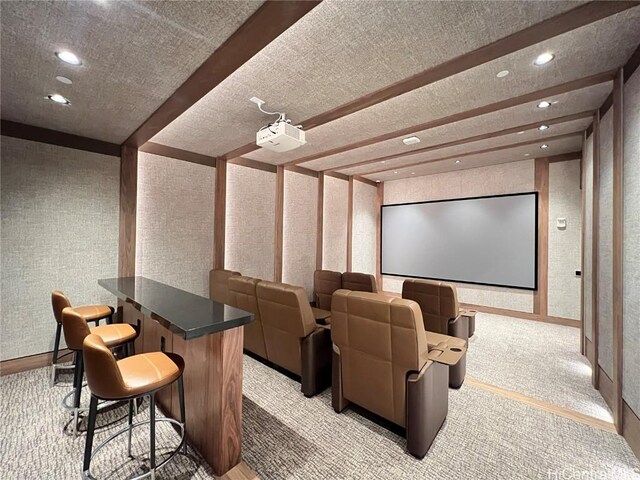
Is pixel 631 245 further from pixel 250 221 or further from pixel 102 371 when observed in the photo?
pixel 250 221

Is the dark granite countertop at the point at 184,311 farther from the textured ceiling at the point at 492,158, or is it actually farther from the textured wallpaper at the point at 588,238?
the textured ceiling at the point at 492,158

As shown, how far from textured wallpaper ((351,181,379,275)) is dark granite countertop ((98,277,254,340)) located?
4688 mm

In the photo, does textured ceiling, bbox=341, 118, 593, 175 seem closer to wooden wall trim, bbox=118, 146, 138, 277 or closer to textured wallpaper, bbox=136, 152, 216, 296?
textured wallpaper, bbox=136, 152, 216, 296

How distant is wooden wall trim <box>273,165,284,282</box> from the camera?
16.3ft

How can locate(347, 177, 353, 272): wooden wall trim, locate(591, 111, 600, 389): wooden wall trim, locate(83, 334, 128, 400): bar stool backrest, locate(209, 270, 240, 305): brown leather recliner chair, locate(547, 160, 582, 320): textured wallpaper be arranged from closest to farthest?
locate(83, 334, 128, 400): bar stool backrest
locate(591, 111, 600, 389): wooden wall trim
locate(209, 270, 240, 305): brown leather recliner chair
locate(547, 160, 582, 320): textured wallpaper
locate(347, 177, 353, 272): wooden wall trim

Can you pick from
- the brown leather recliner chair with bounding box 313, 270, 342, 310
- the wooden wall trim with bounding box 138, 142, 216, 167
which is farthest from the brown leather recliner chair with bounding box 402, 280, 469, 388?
the wooden wall trim with bounding box 138, 142, 216, 167

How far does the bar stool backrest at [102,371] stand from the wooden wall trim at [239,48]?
5.86 ft

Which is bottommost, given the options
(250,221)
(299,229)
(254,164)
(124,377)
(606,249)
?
(124,377)

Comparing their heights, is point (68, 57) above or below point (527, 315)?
above

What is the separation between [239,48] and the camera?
1727mm

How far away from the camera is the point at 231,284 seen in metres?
3.05

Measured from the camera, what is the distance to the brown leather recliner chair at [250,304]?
2.79 m

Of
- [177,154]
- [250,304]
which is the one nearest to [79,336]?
[250,304]

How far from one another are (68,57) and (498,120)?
12.8 feet
